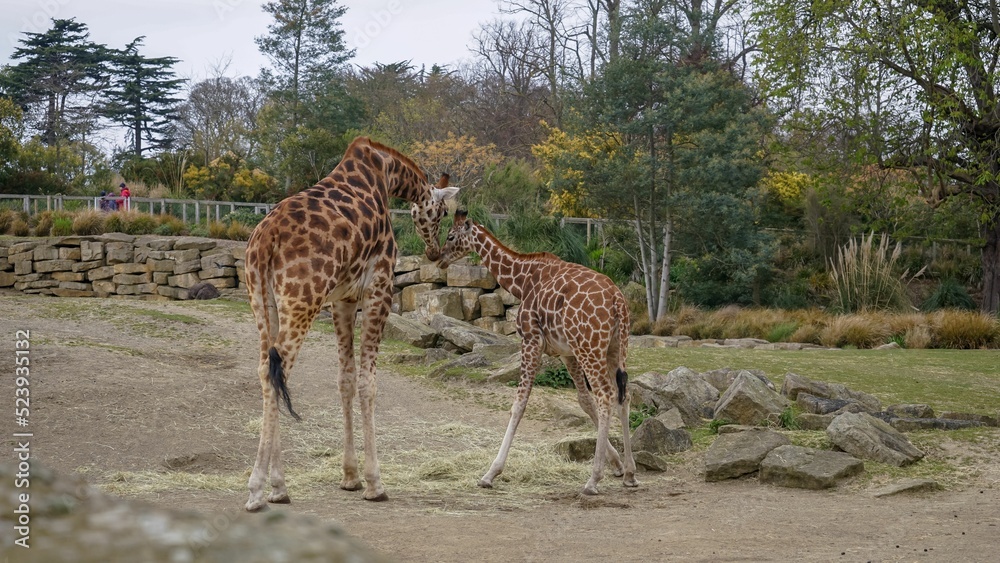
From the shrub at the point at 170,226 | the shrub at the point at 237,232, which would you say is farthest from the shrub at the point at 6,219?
the shrub at the point at 237,232

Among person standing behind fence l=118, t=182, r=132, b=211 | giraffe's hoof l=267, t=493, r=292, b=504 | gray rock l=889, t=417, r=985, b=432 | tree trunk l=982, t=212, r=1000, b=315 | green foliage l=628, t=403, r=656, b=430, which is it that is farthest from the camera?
person standing behind fence l=118, t=182, r=132, b=211

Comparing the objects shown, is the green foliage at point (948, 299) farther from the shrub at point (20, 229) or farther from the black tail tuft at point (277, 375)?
the shrub at point (20, 229)

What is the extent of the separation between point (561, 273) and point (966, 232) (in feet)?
79.0

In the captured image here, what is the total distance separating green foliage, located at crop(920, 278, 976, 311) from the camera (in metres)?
24.5

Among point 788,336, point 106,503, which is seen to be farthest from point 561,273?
point 788,336

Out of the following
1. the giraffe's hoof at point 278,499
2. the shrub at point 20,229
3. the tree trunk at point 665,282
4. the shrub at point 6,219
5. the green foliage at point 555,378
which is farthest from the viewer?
the shrub at point 6,219

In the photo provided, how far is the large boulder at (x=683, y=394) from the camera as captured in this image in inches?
417

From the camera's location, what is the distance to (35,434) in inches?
322

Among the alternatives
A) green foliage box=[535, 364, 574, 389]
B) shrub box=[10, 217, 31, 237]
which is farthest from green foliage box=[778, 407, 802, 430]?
shrub box=[10, 217, 31, 237]

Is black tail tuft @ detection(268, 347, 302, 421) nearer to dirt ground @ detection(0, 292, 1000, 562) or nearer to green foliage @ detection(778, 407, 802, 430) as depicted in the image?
dirt ground @ detection(0, 292, 1000, 562)

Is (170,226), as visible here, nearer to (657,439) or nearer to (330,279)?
(657,439)

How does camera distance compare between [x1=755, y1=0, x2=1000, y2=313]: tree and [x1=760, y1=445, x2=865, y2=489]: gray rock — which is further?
[x1=755, y1=0, x2=1000, y2=313]: tree

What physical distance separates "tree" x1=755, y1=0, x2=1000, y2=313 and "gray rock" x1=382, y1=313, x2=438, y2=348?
10.4 metres

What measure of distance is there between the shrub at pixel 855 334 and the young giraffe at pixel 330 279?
567 inches
